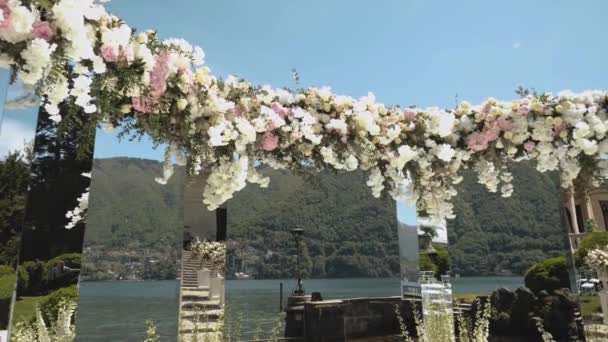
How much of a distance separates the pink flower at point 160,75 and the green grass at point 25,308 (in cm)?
168

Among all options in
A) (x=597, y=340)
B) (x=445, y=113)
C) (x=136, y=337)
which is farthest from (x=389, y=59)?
(x=136, y=337)

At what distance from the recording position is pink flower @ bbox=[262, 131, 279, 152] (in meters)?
2.18

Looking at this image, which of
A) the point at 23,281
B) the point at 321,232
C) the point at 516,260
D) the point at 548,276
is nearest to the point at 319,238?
the point at 321,232

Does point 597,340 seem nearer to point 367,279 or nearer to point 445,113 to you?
point 445,113

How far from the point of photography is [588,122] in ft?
8.07

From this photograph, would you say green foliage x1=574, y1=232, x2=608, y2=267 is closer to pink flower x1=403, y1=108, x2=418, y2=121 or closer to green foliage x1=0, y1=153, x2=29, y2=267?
pink flower x1=403, y1=108, x2=418, y2=121

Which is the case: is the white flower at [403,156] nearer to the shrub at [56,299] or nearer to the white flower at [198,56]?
the white flower at [198,56]

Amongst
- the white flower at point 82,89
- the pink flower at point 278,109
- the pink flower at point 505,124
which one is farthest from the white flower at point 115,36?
the pink flower at point 505,124

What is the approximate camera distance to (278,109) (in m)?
2.22

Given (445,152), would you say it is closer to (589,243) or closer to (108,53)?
(108,53)

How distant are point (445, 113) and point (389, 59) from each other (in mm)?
3912

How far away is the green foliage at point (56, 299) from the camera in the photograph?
269 centimetres

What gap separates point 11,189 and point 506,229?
821cm

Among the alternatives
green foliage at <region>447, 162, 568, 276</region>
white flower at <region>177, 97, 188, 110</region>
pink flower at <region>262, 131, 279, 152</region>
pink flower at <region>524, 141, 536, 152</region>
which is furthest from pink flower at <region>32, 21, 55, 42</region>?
green foliage at <region>447, 162, 568, 276</region>
